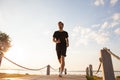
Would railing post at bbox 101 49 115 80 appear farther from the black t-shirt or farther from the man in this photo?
the black t-shirt

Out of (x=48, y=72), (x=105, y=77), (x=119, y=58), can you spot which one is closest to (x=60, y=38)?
(x=105, y=77)

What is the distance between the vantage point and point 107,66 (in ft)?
16.9

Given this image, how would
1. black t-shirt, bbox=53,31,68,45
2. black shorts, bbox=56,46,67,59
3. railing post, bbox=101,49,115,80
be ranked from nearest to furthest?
railing post, bbox=101,49,115,80 → black shorts, bbox=56,46,67,59 → black t-shirt, bbox=53,31,68,45

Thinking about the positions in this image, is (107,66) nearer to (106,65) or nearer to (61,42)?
(106,65)

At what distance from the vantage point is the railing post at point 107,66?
5022mm

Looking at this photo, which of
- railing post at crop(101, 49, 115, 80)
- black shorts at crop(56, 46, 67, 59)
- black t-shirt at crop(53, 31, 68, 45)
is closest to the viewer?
railing post at crop(101, 49, 115, 80)

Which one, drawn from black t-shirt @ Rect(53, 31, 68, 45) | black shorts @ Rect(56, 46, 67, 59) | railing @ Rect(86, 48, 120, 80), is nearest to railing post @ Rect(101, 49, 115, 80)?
railing @ Rect(86, 48, 120, 80)

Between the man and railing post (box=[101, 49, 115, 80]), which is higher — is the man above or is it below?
above

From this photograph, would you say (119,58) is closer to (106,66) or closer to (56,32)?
(106,66)

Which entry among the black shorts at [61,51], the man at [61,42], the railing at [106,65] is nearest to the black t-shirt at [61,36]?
the man at [61,42]

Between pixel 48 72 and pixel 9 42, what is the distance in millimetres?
22514

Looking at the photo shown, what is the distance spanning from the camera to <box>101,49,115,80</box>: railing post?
5.02 metres

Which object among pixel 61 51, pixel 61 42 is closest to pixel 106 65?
pixel 61 51

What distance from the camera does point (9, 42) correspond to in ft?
123
